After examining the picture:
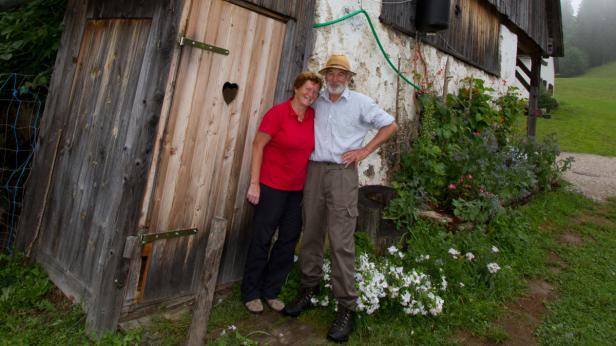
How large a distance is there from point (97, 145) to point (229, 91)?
3.70ft

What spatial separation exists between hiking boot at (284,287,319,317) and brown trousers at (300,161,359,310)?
1.14 feet

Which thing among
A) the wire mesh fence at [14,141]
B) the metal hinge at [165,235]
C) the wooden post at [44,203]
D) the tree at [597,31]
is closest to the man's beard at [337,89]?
the metal hinge at [165,235]

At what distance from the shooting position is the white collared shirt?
3035mm

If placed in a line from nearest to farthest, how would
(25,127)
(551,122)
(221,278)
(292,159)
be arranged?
(292,159)
(221,278)
(25,127)
(551,122)

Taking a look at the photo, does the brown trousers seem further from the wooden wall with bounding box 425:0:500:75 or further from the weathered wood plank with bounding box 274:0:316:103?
the wooden wall with bounding box 425:0:500:75

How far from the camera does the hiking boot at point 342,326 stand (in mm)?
2928

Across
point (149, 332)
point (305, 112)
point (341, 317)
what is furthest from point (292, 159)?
point (149, 332)

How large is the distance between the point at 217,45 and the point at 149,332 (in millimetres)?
2096

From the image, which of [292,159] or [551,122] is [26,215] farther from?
[551,122]

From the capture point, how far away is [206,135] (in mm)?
3135

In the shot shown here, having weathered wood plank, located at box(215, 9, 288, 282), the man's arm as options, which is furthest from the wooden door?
the man's arm

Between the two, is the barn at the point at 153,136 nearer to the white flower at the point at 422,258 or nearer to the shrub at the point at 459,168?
the white flower at the point at 422,258

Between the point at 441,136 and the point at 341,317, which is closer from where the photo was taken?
the point at 341,317

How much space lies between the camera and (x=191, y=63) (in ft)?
9.66
